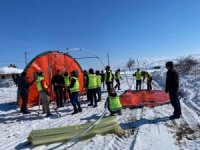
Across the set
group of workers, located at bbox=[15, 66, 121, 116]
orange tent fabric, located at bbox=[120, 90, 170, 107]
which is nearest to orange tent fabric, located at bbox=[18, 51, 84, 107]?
group of workers, located at bbox=[15, 66, 121, 116]

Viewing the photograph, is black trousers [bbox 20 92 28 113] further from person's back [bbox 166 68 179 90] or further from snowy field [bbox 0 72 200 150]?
person's back [bbox 166 68 179 90]

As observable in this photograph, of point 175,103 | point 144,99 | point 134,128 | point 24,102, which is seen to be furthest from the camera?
point 24,102

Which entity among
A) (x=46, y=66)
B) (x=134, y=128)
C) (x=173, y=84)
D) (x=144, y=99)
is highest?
(x=46, y=66)

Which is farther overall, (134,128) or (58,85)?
(58,85)

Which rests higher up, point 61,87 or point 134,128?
point 61,87

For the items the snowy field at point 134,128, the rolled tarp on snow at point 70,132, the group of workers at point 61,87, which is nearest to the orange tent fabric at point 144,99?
the snowy field at point 134,128

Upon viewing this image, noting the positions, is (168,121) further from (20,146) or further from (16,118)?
(16,118)

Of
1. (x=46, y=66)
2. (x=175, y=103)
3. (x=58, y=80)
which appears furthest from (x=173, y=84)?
(x=46, y=66)

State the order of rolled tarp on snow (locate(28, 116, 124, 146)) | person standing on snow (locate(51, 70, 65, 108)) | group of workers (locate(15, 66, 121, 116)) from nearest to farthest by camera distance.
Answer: rolled tarp on snow (locate(28, 116, 124, 146))
group of workers (locate(15, 66, 121, 116))
person standing on snow (locate(51, 70, 65, 108))

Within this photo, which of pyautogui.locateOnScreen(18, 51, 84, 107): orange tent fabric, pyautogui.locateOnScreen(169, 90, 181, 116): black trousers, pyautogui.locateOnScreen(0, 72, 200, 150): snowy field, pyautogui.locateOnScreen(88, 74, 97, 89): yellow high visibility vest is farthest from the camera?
pyautogui.locateOnScreen(18, 51, 84, 107): orange tent fabric

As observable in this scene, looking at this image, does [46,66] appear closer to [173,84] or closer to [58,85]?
[58,85]

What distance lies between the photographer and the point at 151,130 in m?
8.98

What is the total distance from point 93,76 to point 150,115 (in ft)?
15.7

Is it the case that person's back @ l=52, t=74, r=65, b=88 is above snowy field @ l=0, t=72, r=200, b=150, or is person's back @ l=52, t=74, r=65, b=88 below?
above
